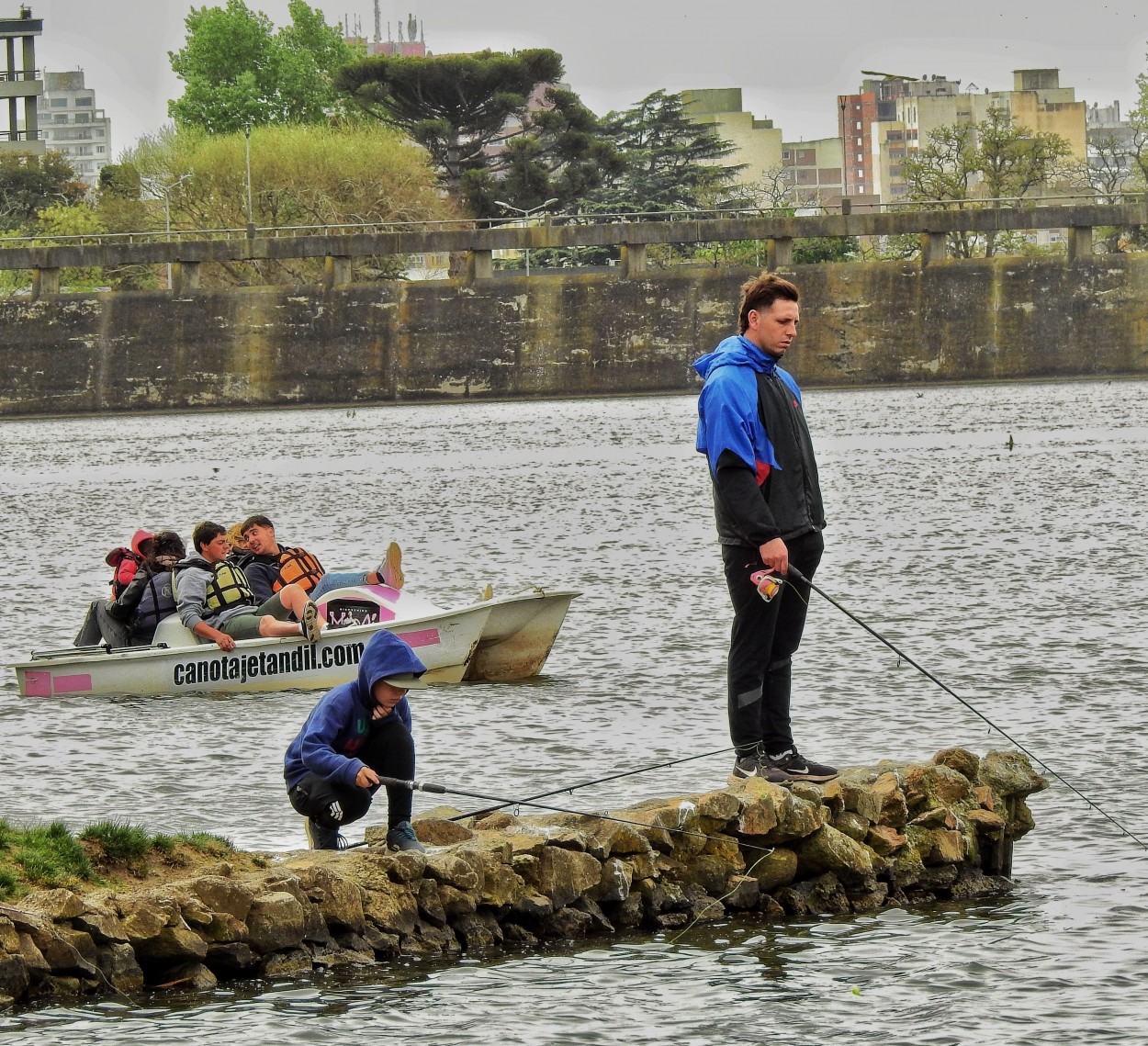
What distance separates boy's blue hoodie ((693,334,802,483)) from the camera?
8.54 metres

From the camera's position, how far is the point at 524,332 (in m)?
73.8

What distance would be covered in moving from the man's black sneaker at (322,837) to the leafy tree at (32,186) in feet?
359

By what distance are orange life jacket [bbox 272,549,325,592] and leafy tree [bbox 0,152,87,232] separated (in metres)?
103

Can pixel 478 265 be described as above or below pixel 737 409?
above

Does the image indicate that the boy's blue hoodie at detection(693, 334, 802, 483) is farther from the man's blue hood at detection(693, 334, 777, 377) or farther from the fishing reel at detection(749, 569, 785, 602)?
the fishing reel at detection(749, 569, 785, 602)

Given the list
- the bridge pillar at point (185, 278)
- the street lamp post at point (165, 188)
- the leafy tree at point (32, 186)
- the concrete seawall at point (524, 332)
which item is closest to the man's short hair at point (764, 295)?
the concrete seawall at point (524, 332)

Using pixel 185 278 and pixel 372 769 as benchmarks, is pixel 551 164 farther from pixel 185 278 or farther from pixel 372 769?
pixel 372 769

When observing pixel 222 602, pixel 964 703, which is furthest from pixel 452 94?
pixel 964 703

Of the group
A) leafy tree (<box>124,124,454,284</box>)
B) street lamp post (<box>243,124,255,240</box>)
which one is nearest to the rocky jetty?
street lamp post (<box>243,124,255,240</box>)

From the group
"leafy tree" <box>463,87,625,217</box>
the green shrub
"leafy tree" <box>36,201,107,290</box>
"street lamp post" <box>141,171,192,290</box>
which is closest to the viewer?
the green shrub

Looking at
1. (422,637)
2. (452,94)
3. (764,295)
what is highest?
(452,94)

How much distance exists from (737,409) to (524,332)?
65.5 metres

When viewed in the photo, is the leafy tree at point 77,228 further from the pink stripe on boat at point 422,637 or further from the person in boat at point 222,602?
the pink stripe on boat at point 422,637

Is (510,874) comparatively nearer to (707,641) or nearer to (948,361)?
(707,641)
